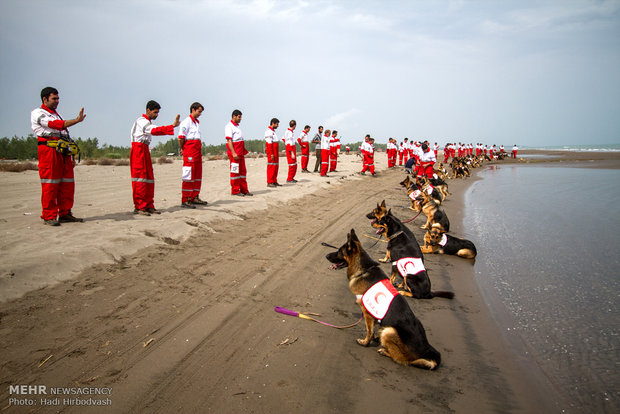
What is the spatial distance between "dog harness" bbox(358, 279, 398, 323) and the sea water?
1811mm

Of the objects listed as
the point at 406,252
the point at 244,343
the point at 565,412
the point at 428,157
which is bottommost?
the point at 565,412

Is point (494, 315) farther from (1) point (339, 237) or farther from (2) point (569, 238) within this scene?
(2) point (569, 238)

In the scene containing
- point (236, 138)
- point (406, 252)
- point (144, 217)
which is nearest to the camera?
point (406, 252)

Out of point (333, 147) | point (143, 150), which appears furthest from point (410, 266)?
point (333, 147)

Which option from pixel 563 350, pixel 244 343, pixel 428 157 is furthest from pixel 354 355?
pixel 428 157

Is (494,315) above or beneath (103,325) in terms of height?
beneath

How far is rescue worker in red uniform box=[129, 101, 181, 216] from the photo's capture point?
7207 mm

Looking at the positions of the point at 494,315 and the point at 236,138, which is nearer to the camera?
the point at 494,315

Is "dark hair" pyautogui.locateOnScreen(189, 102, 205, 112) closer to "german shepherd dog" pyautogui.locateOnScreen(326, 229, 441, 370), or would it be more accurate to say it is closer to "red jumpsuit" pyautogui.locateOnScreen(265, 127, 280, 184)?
"red jumpsuit" pyautogui.locateOnScreen(265, 127, 280, 184)

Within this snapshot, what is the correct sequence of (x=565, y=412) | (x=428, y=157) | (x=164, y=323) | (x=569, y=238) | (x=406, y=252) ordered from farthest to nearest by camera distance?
(x=428, y=157)
(x=569, y=238)
(x=406, y=252)
(x=164, y=323)
(x=565, y=412)

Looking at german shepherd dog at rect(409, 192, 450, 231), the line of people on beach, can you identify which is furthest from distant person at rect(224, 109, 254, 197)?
german shepherd dog at rect(409, 192, 450, 231)

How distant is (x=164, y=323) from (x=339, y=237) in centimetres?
457

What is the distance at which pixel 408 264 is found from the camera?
4.94 m

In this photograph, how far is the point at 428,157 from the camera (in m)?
16.1
